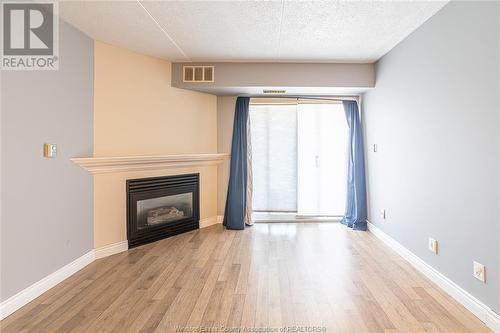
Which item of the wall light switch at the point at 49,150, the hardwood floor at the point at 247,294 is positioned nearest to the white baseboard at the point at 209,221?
the hardwood floor at the point at 247,294

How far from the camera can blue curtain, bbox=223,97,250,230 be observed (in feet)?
13.4

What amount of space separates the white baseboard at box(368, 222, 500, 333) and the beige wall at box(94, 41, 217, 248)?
9.58 feet

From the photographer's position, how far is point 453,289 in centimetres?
214

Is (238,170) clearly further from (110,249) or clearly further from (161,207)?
(110,249)

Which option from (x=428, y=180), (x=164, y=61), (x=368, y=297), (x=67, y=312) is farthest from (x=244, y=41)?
(x=67, y=312)

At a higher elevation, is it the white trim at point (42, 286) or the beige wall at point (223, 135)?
the beige wall at point (223, 135)

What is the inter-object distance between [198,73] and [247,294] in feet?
9.52

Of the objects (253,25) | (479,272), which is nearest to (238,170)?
(253,25)

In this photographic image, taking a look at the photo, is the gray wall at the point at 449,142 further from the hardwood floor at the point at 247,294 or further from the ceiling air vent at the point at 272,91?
the ceiling air vent at the point at 272,91

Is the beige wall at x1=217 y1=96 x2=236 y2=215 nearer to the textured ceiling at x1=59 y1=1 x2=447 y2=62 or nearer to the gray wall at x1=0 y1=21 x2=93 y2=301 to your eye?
the textured ceiling at x1=59 y1=1 x2=447 y2=62

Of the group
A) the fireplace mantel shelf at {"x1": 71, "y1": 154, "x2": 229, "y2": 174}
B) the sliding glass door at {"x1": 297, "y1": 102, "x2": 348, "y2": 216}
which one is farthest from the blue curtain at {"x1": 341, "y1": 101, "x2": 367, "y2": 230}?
the fireplace mantel shelf at {"x1": 71, "y1": 154, "x2": 229, "y2": 174}

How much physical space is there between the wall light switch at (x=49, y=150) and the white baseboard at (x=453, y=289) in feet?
11.8

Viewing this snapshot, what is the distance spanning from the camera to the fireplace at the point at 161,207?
3.22 metres

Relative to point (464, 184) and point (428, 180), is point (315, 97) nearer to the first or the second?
point (428, 180)
